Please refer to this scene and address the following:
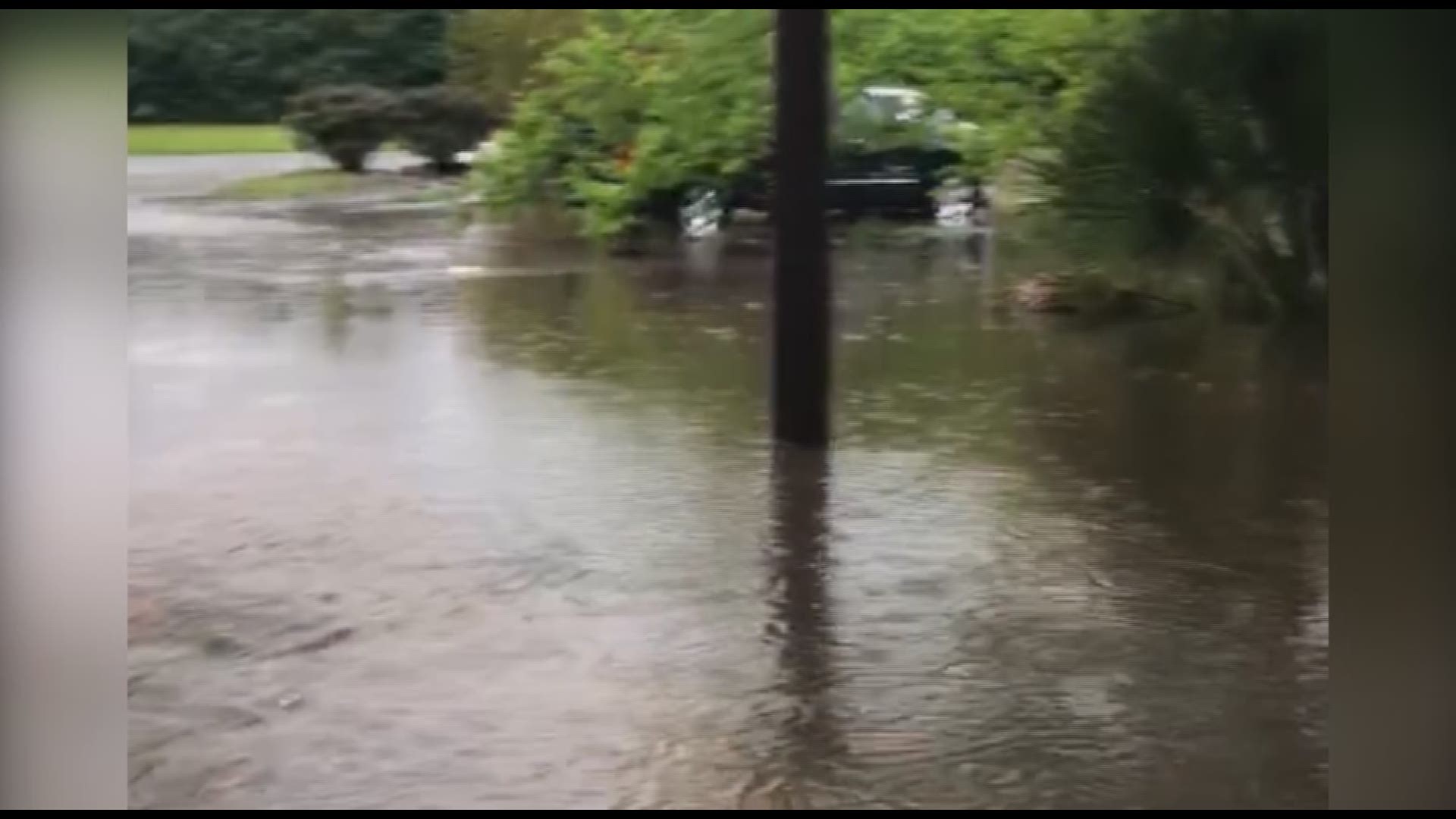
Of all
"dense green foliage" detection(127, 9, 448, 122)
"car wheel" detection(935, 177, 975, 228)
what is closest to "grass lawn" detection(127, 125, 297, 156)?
"dense green foliage" detection(127, 9, 448, 122)

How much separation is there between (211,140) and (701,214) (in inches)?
51.1

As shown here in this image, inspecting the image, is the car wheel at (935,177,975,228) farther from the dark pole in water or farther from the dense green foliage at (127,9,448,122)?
the dense green foliage at (127,9,448,122)

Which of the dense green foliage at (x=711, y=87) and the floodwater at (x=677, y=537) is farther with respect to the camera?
the dense green foliage at (x=711, y=87)

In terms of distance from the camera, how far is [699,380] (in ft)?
13.3

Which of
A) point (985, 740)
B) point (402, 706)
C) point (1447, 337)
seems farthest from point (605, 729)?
point (1447, 337)

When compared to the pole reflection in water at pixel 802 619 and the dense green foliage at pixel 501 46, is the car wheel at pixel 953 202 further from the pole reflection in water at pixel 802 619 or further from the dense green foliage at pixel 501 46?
the dense green foliage at pixel 501 46

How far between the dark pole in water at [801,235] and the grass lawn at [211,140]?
105cm

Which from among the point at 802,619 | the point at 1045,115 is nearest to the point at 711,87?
the point at 1045,115

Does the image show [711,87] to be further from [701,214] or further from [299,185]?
[299,185]

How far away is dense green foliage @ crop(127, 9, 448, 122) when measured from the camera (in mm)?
2234

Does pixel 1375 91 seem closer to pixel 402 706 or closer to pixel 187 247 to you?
pixel 402 706

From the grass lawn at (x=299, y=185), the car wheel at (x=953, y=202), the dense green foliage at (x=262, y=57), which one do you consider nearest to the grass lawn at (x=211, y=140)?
the dense green foliage at (x=262, y=57)

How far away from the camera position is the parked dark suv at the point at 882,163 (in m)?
3.72

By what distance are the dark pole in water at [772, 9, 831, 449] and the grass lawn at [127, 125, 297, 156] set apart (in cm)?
105
